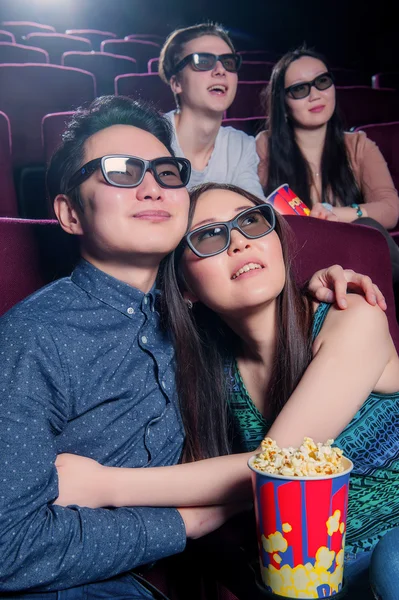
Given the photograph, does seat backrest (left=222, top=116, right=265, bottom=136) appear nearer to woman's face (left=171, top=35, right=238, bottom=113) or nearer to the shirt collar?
woman's face (left=171, top=35, right=238, bottom=113)

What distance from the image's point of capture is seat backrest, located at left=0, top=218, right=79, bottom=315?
0.91 m

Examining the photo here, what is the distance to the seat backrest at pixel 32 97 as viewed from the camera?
7.77ft

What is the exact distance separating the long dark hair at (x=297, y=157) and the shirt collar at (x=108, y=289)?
1.20 m

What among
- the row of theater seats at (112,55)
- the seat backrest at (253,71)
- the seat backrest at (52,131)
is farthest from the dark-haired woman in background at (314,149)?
the seat backrest at (253,71)

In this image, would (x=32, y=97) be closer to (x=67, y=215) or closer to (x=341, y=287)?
(x=67, y=215)

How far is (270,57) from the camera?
16.8ft

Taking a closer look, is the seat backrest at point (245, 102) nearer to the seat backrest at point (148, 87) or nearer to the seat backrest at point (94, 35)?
the seat backrest at point (148, 87)

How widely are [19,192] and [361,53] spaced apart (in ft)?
15.6

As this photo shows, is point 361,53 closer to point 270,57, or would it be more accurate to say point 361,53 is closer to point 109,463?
point 270,57

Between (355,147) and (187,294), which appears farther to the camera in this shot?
(355,147)

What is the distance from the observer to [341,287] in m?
0.86

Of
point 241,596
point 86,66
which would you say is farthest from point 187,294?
point 86,66

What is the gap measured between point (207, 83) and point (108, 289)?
1184 millimetres

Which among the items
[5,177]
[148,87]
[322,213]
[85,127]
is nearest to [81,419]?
[85,127]
